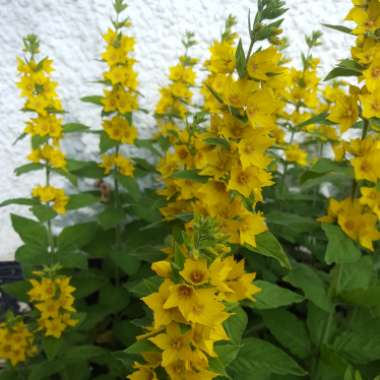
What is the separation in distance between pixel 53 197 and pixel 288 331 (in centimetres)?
123

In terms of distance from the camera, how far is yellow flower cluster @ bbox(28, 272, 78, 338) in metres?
1.64

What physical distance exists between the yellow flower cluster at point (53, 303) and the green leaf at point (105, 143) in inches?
27.9

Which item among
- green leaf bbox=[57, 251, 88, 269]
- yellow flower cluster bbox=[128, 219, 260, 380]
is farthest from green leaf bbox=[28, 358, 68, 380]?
yellow flower cluster bbox=[128, 219, 260, 380]

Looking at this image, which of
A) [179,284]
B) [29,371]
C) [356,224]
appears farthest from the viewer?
[29,371]

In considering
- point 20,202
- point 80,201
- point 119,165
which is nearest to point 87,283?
point 80,201

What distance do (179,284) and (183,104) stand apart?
5.89 feet

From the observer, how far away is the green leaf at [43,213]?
192 cm

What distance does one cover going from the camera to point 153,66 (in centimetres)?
262

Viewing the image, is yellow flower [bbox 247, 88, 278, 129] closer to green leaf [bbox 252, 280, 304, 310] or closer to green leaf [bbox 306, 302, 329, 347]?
green leaf [bbox 252, 280, 304, 310]

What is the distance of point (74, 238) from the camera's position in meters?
2.13

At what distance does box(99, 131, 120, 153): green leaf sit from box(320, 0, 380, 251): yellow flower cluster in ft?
3.81

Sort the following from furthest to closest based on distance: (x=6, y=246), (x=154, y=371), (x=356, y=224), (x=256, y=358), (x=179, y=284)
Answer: (x=6, y=246)
(x=356, y=224)
(x=256, y=358)
(x=154, y=371)
(x=179, y=284)

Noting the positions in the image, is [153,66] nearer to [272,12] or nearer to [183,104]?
[183,104]

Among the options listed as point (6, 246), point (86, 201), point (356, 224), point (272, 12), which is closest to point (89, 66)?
point (86, 201)
